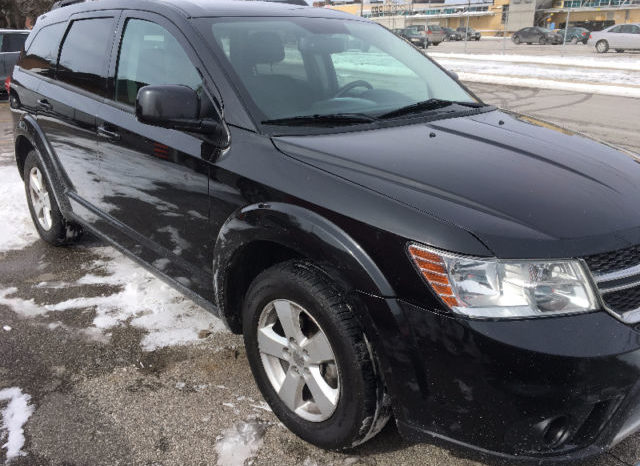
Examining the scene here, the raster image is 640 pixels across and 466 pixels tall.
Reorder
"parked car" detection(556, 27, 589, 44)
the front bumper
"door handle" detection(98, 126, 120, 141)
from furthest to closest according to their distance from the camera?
"parked car" detection(556, 27, 589, 44), "door handle" detection(98, 126, 120, 141), the front bumper

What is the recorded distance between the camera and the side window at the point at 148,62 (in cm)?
273

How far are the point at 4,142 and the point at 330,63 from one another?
25.2 feet

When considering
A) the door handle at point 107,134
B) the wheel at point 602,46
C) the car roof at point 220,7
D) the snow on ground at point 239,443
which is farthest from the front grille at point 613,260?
the wheel at point 602,46

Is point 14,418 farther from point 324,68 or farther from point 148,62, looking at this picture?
point 324,68

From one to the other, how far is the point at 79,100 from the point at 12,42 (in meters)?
11.6

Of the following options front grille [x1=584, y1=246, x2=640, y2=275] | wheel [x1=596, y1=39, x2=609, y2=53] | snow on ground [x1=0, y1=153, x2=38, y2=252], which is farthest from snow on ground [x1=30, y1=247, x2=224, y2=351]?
wheel [x1=596, y1=39, x2=609, y2=53]

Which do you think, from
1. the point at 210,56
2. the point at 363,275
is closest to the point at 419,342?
the point at 363,275

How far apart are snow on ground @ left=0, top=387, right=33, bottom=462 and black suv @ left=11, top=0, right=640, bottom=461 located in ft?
2.87

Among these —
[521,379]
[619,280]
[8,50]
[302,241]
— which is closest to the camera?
[521,379]

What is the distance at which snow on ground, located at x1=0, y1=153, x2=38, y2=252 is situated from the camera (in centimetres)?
473

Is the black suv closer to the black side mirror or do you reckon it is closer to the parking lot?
the black side mirror

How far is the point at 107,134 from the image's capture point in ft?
10.5

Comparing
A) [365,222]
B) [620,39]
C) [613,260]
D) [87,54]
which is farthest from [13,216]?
[620,39]

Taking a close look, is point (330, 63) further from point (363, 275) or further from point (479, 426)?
point (479, 426)
